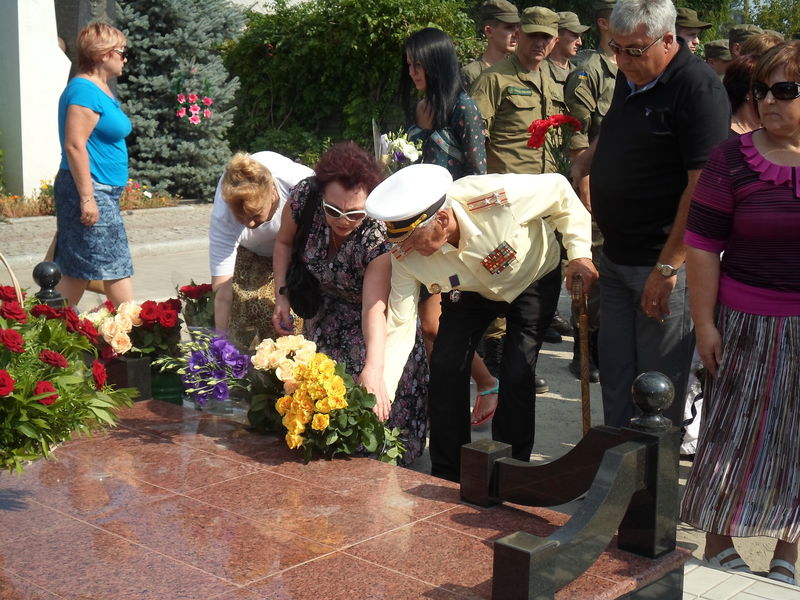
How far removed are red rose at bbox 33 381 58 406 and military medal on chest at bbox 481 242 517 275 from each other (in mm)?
1778

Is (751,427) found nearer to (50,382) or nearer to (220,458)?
(220,458)

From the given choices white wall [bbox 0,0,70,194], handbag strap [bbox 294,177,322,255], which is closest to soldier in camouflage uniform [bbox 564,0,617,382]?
handbag strap [bbox 294,177,322,255]

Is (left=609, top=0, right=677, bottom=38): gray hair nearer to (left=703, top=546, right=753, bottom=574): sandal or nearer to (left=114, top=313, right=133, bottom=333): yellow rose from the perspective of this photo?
(left=703, top=546, right=753, bottom=574): sandal

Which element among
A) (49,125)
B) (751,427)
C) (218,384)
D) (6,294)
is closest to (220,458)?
(218,384)

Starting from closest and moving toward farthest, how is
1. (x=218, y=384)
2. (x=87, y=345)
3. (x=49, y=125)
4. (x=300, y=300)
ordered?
(x=87, y=345)
(x=218, y=384)
(x=300, y=300)
(x=49, y=125)

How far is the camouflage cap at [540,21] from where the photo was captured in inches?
247

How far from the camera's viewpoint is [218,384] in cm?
430

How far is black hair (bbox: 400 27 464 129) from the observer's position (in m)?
5.12

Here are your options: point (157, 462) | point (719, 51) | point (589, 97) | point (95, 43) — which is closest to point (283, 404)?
point (157, 462)

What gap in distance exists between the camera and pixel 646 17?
3.64 m

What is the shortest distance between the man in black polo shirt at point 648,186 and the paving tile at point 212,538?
1647mm

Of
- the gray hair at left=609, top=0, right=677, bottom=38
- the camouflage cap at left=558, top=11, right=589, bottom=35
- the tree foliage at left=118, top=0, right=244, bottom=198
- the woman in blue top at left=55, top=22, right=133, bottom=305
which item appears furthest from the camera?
the tree foliage at left=118, top=0, right=244, bottom=198

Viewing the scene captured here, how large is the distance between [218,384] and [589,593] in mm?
2135

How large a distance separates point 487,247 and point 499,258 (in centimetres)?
7
